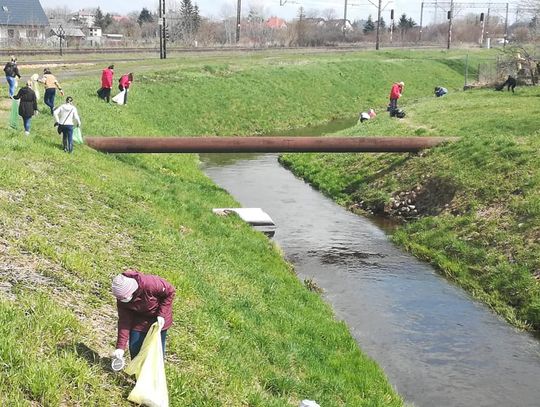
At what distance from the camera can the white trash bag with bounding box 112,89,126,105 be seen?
3544 cm

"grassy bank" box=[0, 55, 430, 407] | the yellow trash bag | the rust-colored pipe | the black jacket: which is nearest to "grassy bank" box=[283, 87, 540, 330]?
the rust-colored pipe

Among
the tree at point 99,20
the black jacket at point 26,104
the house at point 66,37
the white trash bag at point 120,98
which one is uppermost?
the tree at point 99,20

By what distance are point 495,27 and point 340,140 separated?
572 feet

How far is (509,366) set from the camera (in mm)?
12180

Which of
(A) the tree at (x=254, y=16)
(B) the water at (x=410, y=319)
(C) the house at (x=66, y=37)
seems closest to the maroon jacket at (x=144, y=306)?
(B) the water at (x=410, y=319)

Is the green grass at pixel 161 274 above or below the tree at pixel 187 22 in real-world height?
below

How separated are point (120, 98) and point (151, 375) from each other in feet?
99.5

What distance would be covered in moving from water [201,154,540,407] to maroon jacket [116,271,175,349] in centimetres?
539

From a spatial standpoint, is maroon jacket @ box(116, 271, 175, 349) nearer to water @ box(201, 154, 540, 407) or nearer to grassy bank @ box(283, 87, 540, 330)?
water @ box(201, 154, 540, 407)

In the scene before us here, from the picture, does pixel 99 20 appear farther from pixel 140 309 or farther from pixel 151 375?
pixel 151 375

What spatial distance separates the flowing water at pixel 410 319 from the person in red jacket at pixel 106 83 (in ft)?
47.2

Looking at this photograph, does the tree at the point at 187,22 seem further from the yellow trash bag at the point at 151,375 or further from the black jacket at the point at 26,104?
the yellow trash bag at the point at 151,375

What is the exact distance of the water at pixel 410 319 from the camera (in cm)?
1148

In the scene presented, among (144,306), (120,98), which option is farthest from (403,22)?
(144,306)
